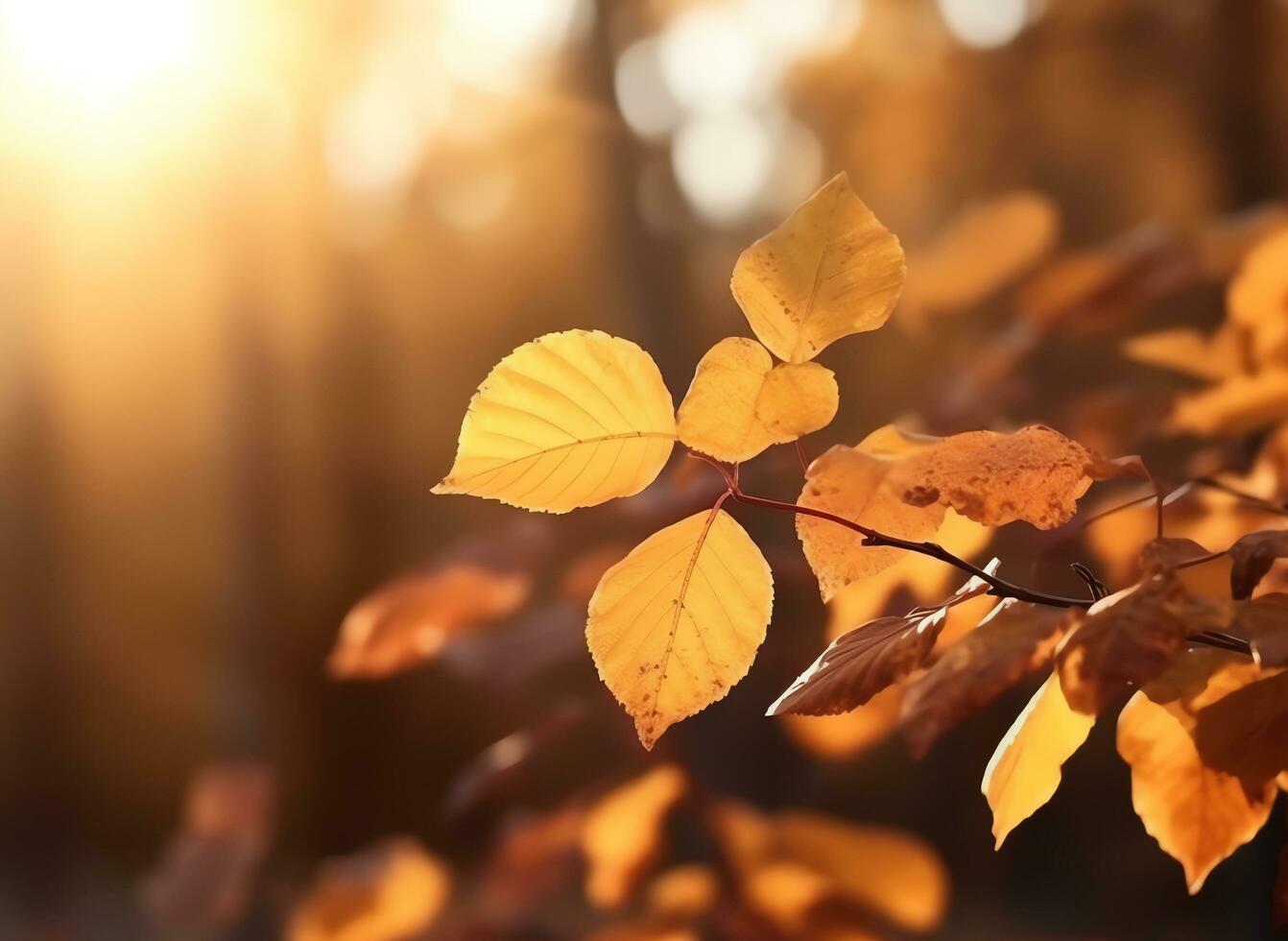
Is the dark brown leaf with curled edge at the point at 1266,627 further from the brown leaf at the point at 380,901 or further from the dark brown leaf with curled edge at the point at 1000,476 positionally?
the brown leaf at the point at 380,901

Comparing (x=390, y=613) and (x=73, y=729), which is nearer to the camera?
(x=390, y=613)

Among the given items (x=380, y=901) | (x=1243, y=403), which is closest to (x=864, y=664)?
(x=1243, y=403)

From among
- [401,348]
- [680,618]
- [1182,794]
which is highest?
[680,618]

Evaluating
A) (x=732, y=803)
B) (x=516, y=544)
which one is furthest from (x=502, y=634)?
(x=732, y=803)

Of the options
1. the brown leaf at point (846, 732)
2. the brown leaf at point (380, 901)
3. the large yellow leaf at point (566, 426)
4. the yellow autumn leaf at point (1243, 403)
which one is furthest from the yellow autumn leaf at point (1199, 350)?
the brown leaf at point (380, 901)

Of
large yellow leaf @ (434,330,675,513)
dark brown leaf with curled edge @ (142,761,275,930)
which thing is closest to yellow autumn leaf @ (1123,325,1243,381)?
large yellow leaf @ (434,330,675,513)

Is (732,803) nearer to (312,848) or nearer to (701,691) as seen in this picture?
(701,691)

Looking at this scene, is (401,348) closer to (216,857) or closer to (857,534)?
(216,857)
